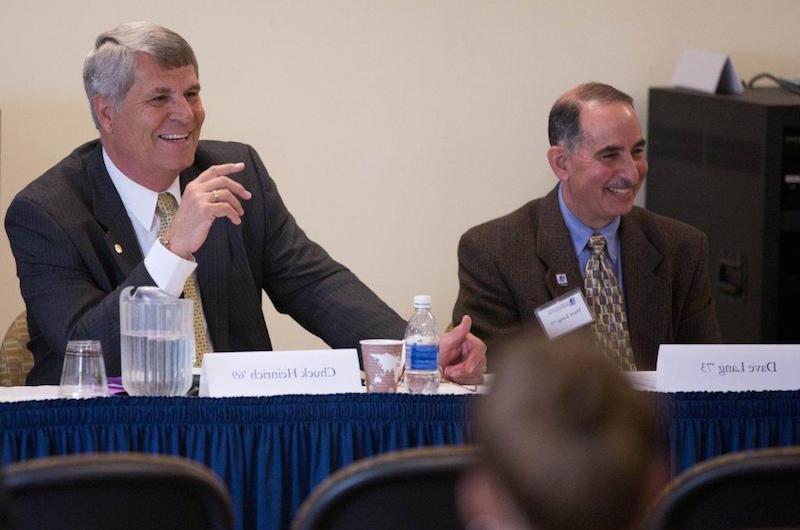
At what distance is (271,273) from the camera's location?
3740 millimetres

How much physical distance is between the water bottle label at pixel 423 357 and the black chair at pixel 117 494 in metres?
1.10

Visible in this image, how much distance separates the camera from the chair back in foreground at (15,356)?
3490 millimetres

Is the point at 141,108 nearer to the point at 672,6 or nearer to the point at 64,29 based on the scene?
the point at 64,29

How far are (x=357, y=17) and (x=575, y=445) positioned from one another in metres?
4.50

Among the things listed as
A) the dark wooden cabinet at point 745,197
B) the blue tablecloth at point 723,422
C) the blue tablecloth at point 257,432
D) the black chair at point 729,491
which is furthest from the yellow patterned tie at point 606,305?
the black chair at point 729,491

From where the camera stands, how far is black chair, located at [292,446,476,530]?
1758 mm

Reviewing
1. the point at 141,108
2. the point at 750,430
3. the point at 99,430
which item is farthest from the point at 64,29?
the point at 750,430

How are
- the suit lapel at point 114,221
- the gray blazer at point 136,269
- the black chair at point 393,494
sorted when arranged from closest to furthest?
1. the black chair at point 393,494
2. the gray blazer at point 136,269
3. the suit lapel at point 114,221

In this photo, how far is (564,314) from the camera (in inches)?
139

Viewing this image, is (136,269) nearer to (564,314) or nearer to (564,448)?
(564,314)

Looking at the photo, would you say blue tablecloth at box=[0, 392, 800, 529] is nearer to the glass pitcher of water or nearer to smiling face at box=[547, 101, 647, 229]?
the glass pitcher of water

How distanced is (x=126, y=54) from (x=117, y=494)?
193 centimetres

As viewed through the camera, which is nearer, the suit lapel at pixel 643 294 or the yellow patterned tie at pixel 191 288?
the yellow patterned tie at pixel 191 288

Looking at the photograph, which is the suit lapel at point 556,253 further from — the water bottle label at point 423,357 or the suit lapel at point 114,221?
the suit lapel at point 114,221
